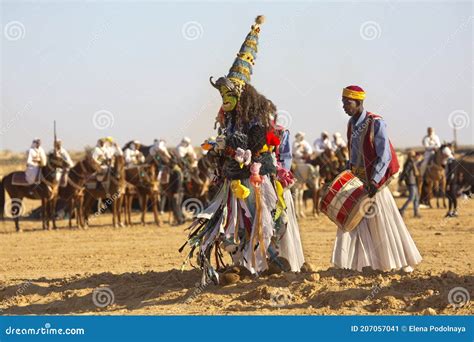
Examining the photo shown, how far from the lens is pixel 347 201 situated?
10547 mm

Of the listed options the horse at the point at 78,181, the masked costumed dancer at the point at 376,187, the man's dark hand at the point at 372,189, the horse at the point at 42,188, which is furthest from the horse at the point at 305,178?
the man's dark hand at the point at 372,189

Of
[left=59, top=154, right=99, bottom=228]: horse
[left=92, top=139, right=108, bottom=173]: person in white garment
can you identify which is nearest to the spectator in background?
[left=92, top=139, right=108, bottom=173]: person in white garment

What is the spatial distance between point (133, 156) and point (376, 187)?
57.1ft

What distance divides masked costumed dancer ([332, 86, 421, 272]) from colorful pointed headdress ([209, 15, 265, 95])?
1.13 meters

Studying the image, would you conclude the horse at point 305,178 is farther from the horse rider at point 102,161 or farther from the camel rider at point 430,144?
the horse rider at point 102,161

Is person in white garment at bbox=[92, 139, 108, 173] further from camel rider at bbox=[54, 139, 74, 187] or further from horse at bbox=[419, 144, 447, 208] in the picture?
horse at bbox=[419, 144, 447, 208]

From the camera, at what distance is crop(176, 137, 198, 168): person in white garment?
26531 millimetres

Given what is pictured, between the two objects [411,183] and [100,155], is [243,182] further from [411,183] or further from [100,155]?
[100,155]

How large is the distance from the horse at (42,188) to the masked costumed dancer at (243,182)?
47.2 feet

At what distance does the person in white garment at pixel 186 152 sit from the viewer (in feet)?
87.0

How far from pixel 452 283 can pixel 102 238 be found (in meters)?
11.6

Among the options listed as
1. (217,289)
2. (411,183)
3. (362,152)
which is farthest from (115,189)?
(217,289)

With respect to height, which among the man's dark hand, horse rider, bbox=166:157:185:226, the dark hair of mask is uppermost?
the dark hair of mask

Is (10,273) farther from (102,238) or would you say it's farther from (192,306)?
(102,238)
